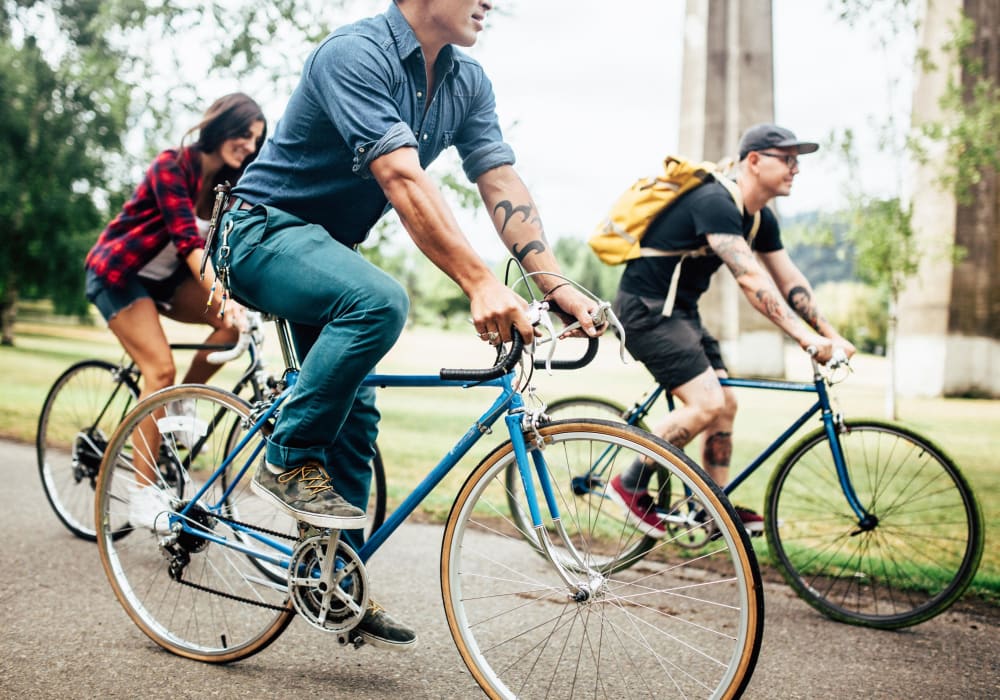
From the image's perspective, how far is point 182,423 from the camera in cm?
352

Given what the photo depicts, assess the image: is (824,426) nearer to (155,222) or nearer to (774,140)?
(774,140)

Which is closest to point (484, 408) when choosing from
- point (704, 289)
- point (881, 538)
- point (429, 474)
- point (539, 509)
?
point (704, 289)

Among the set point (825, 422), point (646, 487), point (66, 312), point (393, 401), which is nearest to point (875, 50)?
point (393, 401)

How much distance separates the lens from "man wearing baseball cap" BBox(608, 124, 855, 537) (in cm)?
422

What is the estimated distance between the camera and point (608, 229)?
468 cm

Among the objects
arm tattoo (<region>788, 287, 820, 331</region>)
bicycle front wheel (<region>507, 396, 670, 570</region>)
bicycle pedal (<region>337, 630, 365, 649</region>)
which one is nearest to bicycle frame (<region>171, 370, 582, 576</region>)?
bicycle front wheel (<region>507, 396, 670, 570</region>)

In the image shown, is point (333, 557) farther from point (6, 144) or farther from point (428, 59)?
point (6, 144)

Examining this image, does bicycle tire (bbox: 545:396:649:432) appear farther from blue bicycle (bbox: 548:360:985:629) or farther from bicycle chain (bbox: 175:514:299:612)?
bicycle chain (bbox: 175:514:299:612)

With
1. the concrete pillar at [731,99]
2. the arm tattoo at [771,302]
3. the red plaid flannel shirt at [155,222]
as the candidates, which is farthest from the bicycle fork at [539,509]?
the concrete pillar at [731,99]

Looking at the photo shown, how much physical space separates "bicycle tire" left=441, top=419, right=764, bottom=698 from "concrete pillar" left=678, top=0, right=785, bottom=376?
26904 mm

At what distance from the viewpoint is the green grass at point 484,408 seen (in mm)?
6684

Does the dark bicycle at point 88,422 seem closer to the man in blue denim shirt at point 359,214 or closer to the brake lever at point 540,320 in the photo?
the man in blue denim shirt at point 359,214

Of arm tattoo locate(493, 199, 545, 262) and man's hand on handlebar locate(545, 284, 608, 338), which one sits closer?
man's hand on handlebar locate(545, 284, 608, 338)

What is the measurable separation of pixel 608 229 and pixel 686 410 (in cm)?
103
